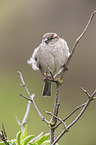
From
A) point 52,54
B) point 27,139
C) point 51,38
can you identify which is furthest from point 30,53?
point 27,139

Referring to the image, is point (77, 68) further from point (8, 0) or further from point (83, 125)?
point (8, 0)

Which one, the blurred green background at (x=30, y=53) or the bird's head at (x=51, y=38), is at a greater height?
the bird's head at (x=51, y=38)

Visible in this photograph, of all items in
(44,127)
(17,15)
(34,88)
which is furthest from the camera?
(17,15)

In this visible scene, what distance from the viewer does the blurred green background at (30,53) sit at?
15.4 ft

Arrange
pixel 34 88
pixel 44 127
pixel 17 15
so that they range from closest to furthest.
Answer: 1. pixel 44 127
2. pixel 34 88
3. pixel 17 15

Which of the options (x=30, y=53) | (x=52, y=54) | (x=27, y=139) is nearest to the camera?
(x=27, y=139)

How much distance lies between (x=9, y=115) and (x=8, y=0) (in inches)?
97.8

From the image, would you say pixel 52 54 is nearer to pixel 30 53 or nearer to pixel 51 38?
pixel 51 38

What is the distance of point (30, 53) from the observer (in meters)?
4.96

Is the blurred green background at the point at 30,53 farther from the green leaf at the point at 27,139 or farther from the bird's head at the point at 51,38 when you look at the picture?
the green leaf at the point at 27,139

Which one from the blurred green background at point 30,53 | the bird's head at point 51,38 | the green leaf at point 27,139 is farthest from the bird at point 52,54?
the blurred green background at point 30,53

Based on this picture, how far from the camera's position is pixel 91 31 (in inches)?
205

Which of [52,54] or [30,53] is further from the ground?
[52,54]

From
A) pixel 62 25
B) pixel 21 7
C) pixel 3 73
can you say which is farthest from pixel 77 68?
pixel 21 7
